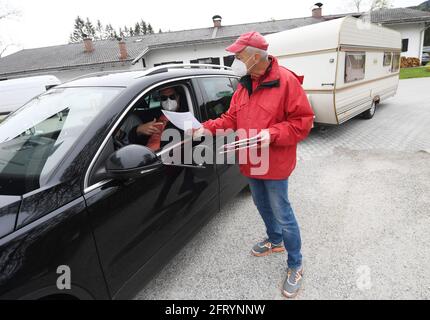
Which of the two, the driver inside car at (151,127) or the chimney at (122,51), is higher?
the chimney at (122,51)

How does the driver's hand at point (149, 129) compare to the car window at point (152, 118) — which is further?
the driver's hand at point (149, 129)

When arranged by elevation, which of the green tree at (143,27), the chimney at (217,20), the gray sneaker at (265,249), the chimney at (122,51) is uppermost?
the green tree at (143,27)

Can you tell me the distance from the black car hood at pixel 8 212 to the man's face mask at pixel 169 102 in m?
1.39

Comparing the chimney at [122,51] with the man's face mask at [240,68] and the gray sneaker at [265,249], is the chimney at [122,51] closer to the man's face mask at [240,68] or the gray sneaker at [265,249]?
the man's face mask at [240,68]

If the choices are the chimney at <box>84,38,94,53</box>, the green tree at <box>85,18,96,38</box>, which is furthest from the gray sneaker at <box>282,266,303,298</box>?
the green tree at <box>85,18,96,38</box>

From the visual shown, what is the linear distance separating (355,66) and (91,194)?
6.78 meters

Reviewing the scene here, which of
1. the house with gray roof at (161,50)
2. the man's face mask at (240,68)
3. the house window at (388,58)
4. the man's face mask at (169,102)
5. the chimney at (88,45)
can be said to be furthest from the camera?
the chimney at (88,45)

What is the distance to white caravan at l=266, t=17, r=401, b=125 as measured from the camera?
19.0ft

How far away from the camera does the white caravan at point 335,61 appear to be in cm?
578

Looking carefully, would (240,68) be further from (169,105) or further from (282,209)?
(282,209)

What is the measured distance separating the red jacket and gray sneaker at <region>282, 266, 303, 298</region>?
0.89 m

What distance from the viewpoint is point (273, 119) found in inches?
75.1

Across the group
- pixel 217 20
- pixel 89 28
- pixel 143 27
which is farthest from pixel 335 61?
pixel 89 28

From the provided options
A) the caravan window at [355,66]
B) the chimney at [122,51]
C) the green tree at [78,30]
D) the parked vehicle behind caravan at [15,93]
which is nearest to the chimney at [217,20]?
the chimney at [122,51]
